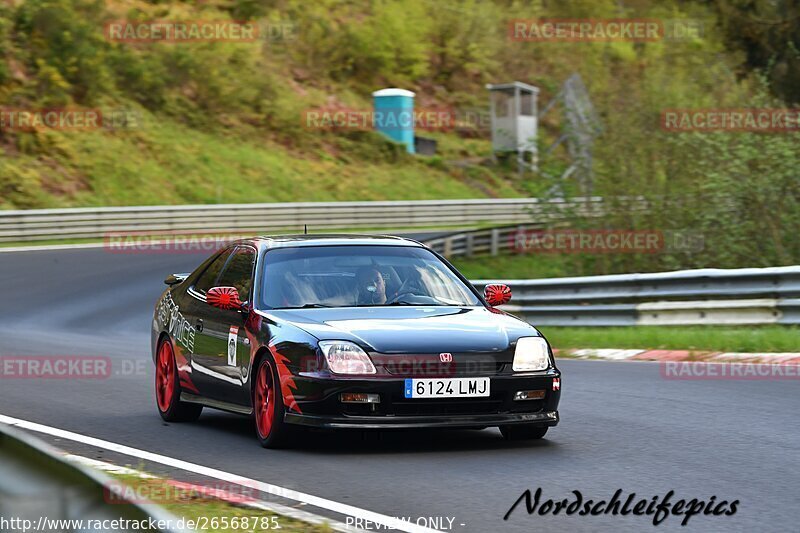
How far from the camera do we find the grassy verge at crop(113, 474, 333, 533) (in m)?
6.04

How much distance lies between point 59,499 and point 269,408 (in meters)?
5.78

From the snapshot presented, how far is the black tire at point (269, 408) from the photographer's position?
843 cm

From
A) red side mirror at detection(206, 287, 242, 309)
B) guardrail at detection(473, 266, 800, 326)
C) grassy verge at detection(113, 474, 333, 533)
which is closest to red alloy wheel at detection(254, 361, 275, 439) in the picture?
red side mirror at detection(206, 287, 242, 309)

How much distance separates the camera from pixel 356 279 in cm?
941

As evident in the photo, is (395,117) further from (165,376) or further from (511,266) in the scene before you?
(165,376)

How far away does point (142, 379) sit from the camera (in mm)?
13961

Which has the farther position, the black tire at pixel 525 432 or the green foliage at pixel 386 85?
the green foliage at pixel 386 85

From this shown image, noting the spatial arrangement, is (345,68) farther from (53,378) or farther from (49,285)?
(53,378)

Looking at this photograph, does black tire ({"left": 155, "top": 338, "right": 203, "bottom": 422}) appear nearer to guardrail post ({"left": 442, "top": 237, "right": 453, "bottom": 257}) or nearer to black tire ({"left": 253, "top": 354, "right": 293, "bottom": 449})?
black tire ({"left": 253, "top": 354, "right": 293, "bottom": 449})

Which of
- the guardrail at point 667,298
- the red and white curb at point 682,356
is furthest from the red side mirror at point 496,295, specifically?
the guardrail at point 667,298

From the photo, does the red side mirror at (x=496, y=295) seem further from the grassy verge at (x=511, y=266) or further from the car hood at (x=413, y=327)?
the grassy verge at (x=511, y=266)

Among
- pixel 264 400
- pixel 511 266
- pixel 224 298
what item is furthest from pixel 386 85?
pixel 264 400

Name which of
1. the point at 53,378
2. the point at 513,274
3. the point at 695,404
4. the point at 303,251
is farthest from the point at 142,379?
the point at 513,274

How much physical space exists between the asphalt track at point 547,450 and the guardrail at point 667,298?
7.92 feet
